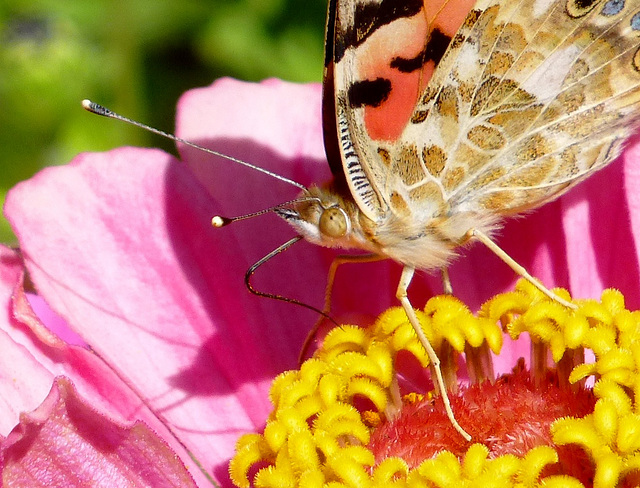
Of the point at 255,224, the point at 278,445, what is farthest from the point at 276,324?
the point at 278,445

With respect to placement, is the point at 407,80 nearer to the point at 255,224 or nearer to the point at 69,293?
the point at 255,224

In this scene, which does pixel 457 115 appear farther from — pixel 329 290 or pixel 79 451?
pixel 79 451

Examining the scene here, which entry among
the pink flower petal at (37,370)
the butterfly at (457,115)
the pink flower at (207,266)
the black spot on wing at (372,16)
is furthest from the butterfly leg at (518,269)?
the pink flower petal at (37,370)

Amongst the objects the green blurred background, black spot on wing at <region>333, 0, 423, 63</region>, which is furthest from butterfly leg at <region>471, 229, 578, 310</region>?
the green blurred background

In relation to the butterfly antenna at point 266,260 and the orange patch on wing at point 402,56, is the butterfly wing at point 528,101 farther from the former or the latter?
the butterfly antenna at point 266,260

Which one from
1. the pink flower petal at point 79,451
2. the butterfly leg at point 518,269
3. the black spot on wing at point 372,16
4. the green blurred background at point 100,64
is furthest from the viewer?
the green blurred background at point 100,64

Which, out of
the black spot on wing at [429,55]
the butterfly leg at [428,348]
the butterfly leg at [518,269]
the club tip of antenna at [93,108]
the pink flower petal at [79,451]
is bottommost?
the pink flower petal at [79,451]

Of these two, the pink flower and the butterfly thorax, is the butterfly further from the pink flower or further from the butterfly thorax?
the pink flower
